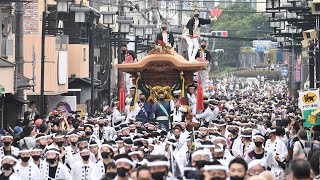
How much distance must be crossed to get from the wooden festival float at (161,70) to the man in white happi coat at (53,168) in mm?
12972

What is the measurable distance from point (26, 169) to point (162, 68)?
1402cm

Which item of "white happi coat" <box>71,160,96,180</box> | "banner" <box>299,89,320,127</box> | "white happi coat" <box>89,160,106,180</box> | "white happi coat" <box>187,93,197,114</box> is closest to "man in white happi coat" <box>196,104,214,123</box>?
"white happi coat" <box>187,93,197,114</box>

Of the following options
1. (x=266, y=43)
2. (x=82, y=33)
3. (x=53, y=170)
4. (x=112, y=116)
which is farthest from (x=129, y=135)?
(x=266, y=43)

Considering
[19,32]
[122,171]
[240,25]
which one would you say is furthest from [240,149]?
[240,25]

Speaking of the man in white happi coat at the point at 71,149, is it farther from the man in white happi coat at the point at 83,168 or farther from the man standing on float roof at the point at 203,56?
the man standing on float roof at the point at 203,56

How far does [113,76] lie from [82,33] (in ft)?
43.1

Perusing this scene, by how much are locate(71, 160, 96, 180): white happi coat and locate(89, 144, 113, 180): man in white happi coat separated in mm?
131

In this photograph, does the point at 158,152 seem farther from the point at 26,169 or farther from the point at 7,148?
the point at 26,169

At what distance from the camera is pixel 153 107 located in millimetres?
32781

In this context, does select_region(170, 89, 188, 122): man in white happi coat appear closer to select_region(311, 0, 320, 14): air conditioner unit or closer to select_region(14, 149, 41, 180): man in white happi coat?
select_region(311, 0, 320, 14): air conditioner unit

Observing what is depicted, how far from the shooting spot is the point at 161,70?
3419 centimetres

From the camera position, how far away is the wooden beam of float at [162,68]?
1334 inches

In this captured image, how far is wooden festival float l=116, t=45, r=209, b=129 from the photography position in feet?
111

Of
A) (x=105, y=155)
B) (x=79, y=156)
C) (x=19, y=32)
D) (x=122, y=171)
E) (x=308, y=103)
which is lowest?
(x=79, y=156)
